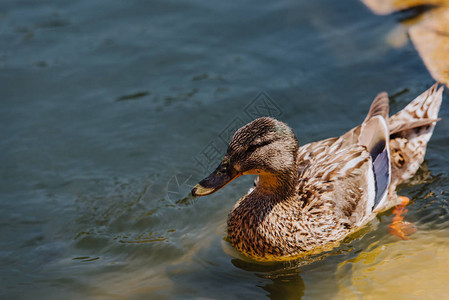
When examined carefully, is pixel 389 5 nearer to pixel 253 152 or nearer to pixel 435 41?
pixel 435 41

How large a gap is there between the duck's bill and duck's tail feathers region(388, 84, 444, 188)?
2.73m

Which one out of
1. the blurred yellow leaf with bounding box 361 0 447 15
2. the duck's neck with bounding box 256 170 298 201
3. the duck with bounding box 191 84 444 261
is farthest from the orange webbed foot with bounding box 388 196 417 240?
the blurred yellow leaf with bounding box 361 0 447 15

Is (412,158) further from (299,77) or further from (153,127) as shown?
(153,127)

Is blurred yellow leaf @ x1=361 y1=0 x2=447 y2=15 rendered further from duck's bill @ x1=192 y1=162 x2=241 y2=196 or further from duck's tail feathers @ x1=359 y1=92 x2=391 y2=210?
duck's bill @ x1=192 y1=162 x2=241 y2=196

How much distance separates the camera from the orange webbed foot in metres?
6.73

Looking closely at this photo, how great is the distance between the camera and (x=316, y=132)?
8391 mm

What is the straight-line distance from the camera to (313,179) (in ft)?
22.3

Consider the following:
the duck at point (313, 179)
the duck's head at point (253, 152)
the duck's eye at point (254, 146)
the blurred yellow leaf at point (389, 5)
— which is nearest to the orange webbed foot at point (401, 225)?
the duck at point (313, 179)

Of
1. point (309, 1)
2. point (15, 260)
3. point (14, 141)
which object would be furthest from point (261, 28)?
point (15, 260)

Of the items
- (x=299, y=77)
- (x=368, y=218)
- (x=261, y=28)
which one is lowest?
(x=368, y=218)

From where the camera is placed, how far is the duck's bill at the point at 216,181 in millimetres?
5691

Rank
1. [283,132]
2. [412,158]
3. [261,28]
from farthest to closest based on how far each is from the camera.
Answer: [261,28], [412,158], [283,132]

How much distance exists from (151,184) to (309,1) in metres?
5.33

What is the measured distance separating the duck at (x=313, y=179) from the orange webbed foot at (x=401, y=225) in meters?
0.02
